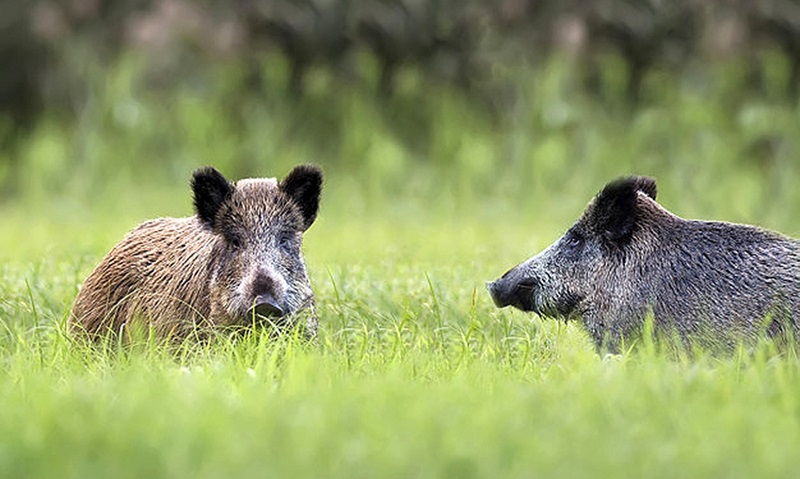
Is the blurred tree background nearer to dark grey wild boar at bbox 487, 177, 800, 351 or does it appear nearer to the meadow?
the meadow

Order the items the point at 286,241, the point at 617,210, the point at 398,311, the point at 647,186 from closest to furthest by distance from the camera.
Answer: the point at 286,241 → the point at 617,210 → the point at 647,186 → the point at 398,311

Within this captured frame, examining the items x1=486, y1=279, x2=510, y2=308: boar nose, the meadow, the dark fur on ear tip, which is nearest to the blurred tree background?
the meadow

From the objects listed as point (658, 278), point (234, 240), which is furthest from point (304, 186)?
point (658, 278)

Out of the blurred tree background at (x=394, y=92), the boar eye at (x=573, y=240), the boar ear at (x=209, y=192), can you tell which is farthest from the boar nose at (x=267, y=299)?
the blurred tree background at (x=394, y=92)

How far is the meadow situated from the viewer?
445 centimetres

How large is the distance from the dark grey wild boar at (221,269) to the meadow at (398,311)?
0.16m

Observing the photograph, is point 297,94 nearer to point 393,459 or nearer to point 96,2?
point 96,2

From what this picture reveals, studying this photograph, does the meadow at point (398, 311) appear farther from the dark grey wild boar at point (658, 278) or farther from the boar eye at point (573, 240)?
the boar eye at point (573, 240)

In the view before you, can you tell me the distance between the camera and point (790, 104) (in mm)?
14047

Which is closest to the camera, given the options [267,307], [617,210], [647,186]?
[267,307]

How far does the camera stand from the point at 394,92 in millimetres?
14633

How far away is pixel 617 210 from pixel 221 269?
1.84 metres

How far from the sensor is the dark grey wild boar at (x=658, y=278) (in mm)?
6422

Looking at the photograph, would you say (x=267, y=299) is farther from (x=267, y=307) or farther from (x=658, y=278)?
(x=658, y=278)
